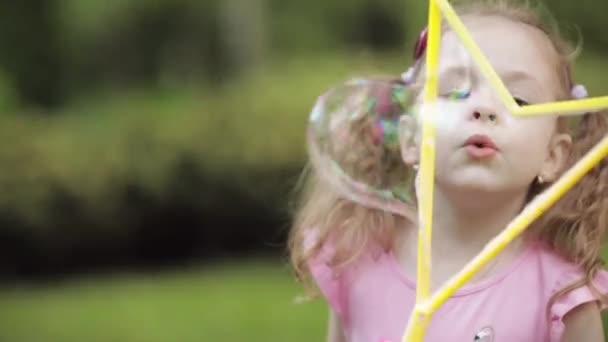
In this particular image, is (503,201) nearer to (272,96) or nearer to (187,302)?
(187,302)

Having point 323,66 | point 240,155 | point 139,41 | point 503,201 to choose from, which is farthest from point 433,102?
point 139,41

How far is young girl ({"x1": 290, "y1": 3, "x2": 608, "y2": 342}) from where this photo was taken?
4.42 feet

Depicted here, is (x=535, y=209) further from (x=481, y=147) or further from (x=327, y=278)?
(x=327, y=278)

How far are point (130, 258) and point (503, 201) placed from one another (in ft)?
10.8

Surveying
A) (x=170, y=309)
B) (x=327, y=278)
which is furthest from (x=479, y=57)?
(x=170, y=309)

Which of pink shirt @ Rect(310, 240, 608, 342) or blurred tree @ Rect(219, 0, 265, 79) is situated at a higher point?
pink shirt @ Rect(310, 240, 608, 342)

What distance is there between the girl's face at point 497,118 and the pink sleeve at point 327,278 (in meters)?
0.22

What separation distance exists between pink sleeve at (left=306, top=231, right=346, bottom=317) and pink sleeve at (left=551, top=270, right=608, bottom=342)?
27cm

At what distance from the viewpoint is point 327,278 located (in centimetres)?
156

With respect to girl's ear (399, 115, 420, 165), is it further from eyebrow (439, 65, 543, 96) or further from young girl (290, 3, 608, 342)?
eyebrow (439, 65, 543, 96)

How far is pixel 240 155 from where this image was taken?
4.51m

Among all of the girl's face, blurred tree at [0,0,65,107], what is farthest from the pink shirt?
blurred tree at [0,0,65,107]

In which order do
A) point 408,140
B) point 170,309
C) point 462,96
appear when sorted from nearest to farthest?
point 462,96, point 408,140, point 170,309

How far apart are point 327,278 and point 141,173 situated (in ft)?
9.79
